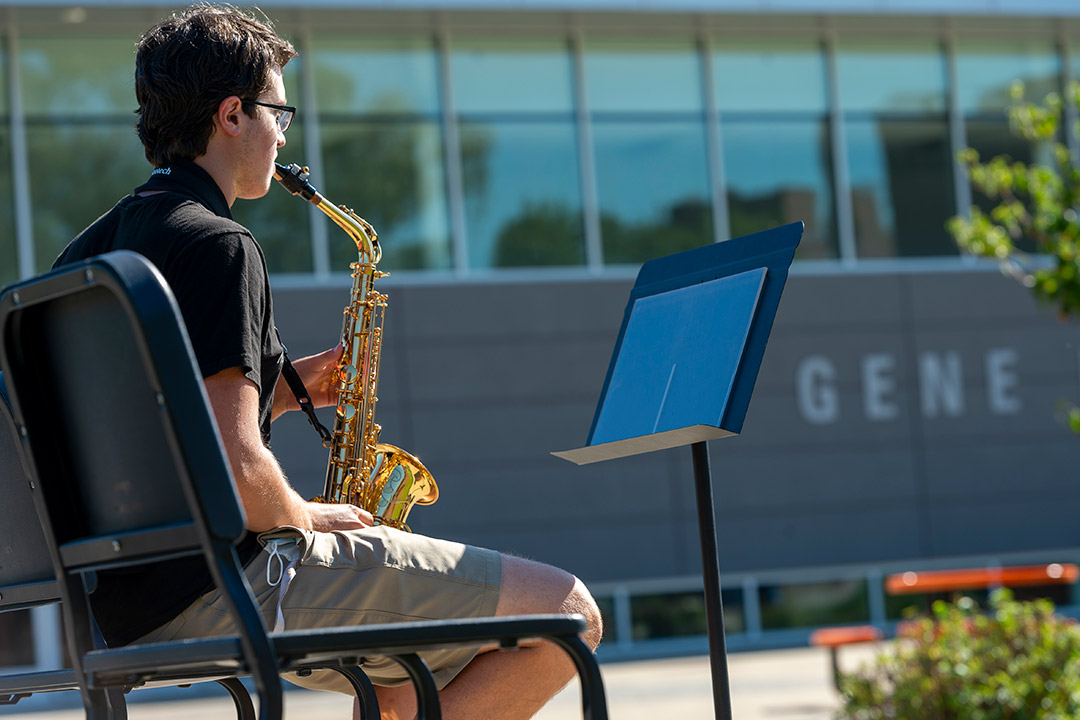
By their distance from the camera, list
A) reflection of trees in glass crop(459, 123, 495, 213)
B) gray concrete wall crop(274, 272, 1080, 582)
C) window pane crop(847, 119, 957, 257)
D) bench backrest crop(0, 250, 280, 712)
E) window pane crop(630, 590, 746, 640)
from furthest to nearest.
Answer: window pane crop(847, 119, 957, 257) → window pane crop(630, 590, 746, 640) → reflection of trees in glass crop(459, 123, 495, 213) → gray concrete wall crop(274, 272, 1080, 582) → bench backrest crop(0, 250, 280, 712)

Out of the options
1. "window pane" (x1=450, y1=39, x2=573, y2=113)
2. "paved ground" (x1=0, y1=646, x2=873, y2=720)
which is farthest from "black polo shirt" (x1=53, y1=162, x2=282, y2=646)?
"window pane" (x1=450, y1=39, x2=573, y2=113)

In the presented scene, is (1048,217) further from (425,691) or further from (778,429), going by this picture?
(778,429)

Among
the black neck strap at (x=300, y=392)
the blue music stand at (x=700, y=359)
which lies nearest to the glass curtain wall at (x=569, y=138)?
the black neck strap at (x=300, y=392)

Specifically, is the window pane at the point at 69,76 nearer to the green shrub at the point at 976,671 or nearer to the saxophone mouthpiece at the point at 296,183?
the green shrub at the point at 976,671

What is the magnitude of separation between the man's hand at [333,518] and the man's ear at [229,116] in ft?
2.43

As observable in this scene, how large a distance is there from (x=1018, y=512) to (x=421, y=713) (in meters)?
14.7

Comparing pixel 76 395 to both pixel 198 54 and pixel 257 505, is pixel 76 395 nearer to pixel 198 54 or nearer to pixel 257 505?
pixel 257 505

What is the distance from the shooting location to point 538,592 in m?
2.43

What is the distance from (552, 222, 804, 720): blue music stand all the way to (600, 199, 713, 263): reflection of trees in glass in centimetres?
1184

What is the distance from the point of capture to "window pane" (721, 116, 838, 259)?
14.8 metres

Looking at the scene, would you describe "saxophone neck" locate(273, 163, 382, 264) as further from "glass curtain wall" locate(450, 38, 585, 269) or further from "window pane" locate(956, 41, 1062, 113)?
"window pane" locate(956, 41, 1062, 113)

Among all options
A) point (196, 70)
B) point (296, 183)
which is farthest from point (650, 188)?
point (196, 70)

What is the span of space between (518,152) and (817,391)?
4.35 meters

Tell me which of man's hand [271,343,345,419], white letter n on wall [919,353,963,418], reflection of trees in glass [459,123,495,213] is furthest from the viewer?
white letter n on wall [919,353,963,418]
